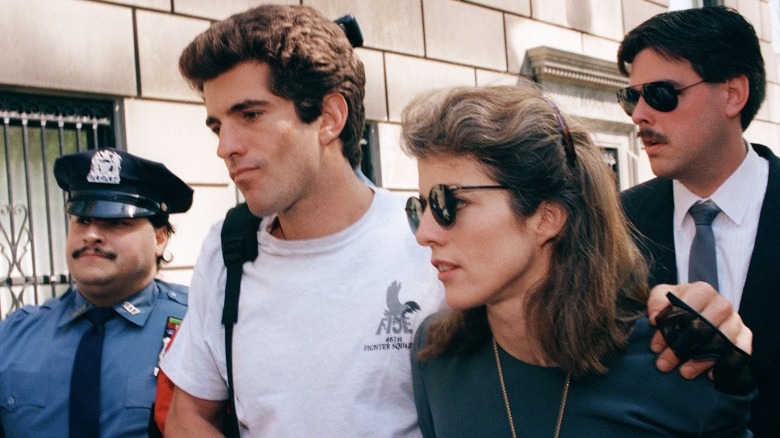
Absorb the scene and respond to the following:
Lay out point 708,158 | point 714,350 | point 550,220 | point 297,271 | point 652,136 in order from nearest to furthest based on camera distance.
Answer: point 714,350 → point 550,220 → point 297,271 → point 708,158 → point 652,136

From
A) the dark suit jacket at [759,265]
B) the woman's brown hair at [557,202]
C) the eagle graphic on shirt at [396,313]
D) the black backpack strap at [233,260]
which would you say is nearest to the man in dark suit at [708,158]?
the dark suit jacket at [759,265]

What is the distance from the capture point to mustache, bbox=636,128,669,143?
2.96 m

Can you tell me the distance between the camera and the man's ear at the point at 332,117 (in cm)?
256

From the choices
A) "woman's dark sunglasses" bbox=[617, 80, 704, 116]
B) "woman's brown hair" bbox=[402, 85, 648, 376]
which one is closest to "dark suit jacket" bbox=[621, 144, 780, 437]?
"woman's dark sunglasses" bbox=[617, 80, 704, 116]

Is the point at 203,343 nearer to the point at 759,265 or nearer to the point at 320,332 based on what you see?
the point at 320,332

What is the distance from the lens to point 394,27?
7039 mm

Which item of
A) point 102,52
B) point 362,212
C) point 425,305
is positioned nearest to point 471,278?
point 425,305

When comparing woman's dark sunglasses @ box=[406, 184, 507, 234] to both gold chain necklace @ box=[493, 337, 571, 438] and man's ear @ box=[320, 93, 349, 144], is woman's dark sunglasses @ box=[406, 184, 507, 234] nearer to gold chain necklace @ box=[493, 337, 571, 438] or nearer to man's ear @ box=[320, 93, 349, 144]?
gold chain necklace @ box=[493, 337, 571, 438]

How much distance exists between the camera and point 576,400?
6.54 feet

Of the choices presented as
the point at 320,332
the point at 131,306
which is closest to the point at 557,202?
the point at 320,332

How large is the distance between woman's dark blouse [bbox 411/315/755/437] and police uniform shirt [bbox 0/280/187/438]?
1.50m

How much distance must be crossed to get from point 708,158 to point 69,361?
255 cm

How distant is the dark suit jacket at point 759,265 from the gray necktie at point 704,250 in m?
0.09

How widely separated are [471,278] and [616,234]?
1.32 feet
